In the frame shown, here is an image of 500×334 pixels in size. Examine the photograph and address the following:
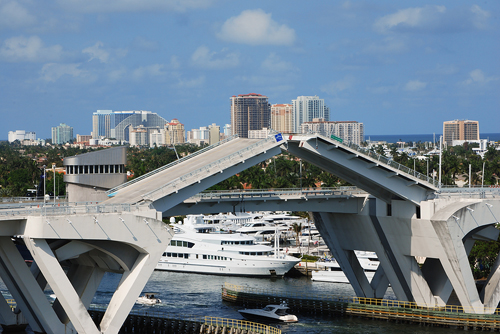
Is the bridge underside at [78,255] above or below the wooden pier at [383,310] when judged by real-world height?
above

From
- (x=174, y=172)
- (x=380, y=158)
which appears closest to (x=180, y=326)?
(x=174, y=172)

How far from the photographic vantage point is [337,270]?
309ft

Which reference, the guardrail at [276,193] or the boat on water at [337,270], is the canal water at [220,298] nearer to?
the boat on water at [337,270]

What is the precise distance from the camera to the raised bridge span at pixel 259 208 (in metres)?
44.7

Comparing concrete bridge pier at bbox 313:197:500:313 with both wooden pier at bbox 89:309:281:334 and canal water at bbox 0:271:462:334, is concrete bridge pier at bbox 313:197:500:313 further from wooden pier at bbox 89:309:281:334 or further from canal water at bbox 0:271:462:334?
wooden pier at bbox 89:309:281:334

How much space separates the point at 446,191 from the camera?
6281 centimetres

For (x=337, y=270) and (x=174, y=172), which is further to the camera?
(x=337, y=270)

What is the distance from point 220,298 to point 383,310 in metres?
20.5

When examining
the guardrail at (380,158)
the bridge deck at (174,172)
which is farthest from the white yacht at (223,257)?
the guardrail at (380,158)

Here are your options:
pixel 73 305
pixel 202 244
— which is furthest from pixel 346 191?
pixel 202 244

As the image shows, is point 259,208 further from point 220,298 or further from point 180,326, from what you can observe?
point 220,298

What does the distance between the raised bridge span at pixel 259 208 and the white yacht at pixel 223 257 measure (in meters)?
28.0

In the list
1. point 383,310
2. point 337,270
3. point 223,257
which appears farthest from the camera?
point 223,257

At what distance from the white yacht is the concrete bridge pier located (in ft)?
92.0
